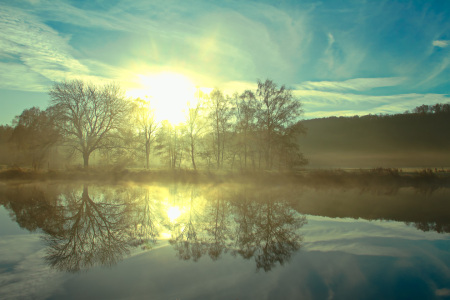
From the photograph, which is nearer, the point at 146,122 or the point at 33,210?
the point at 33,210

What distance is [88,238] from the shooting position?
27.2 feet

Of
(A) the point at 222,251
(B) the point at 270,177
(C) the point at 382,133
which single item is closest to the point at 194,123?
(B) the point at 270,177

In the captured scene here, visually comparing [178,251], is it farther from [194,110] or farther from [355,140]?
[355,140]

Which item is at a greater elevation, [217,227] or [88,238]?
[88,238]

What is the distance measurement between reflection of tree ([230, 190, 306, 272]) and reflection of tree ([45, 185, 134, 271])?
3.40m

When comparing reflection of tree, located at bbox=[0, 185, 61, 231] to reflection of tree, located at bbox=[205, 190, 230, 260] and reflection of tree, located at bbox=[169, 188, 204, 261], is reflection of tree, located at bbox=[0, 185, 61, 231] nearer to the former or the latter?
reflection of tree, located at bbox=[169, 188, 204, 261]

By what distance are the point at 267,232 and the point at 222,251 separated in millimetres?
2239

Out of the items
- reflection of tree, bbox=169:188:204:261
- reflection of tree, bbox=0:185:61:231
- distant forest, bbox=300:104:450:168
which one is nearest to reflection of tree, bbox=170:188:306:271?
reflection of tree, bbox=169:188:204:261

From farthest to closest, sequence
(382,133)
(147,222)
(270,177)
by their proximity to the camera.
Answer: (382,133) → (270,177) → (147,222)

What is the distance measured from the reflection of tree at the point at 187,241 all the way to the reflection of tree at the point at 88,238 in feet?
4.72

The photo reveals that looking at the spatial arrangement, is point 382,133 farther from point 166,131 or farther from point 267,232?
point 267,232

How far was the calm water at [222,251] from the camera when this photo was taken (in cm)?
535

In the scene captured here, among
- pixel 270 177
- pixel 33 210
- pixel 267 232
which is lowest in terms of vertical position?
pixel 267 232

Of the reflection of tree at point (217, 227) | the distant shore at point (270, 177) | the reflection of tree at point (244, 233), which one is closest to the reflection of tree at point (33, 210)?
Result: the reflection of tree at point (244, 233)
